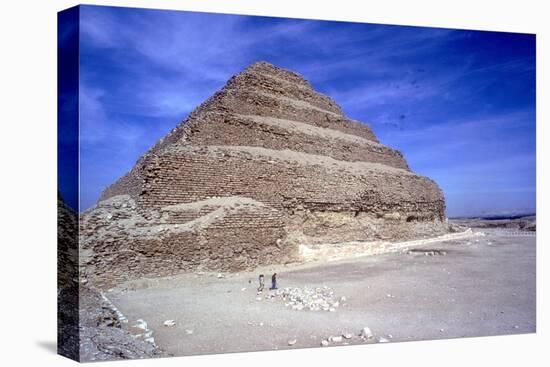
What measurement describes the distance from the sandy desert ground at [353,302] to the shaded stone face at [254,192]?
0.63 meters

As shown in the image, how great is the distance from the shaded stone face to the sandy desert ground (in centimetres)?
63

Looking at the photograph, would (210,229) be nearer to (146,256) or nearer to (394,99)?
(146,256)

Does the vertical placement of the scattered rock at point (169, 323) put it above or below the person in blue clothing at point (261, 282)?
below

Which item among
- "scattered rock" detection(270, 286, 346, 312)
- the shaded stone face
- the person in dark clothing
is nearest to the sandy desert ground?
"scattered rock" detection(270, 286, 346, 312)

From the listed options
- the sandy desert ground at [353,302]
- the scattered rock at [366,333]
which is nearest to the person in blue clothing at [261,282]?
the sandy desert ground at [353,302]

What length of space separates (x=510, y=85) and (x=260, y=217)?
21.2 ft

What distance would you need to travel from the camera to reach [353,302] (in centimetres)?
1220

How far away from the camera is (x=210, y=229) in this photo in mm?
12570

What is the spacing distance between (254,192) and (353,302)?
3.38 metres

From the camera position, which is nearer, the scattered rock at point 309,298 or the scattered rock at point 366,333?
the scattered rock at point 366,333

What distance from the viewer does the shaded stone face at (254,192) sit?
11484 mm

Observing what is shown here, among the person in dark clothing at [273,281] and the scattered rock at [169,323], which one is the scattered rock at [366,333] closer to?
the person in dark clothing at [273,281]

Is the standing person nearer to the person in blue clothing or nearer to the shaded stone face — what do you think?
the person in blue clothing

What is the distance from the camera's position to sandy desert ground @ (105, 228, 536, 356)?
1075 cm
